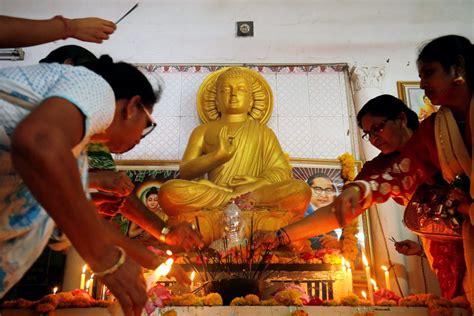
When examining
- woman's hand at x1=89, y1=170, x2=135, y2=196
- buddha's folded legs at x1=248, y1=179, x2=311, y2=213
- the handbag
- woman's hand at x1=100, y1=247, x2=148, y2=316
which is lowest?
woman's hand at x1=100, y1=247, x2=148, y2=316

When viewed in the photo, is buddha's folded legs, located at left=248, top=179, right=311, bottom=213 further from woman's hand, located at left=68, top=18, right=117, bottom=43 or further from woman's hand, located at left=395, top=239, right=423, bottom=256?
woman's hand, located at left=68, top=18, right=117, bottom=43

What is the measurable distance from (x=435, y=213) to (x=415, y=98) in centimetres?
232

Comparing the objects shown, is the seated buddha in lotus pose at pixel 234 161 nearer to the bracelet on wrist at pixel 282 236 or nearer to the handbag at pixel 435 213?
the bracelet on wrist at pixel 282 236

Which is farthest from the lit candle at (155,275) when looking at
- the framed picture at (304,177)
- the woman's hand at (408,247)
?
the framed picture at (304,177)

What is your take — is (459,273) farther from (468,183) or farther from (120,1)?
(120,1)

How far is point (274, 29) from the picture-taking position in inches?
176

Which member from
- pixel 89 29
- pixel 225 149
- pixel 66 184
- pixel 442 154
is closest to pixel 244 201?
pixel 225 149

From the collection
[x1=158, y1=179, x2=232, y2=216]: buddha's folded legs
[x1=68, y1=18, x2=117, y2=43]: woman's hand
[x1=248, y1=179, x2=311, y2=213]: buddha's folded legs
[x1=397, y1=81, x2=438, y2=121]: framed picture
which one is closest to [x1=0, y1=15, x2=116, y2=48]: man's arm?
[x1=68, y1=18, x2=117, y2=43]: woman's hand

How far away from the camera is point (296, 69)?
170 inches

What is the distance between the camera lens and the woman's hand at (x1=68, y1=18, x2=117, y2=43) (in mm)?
1470

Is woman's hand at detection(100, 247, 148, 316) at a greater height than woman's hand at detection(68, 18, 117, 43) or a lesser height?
lesser

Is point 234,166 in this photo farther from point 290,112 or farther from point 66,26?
point 66,26

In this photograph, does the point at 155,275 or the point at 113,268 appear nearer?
the point at 113,268

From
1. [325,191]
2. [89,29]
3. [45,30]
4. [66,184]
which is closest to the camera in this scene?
[66,184]
